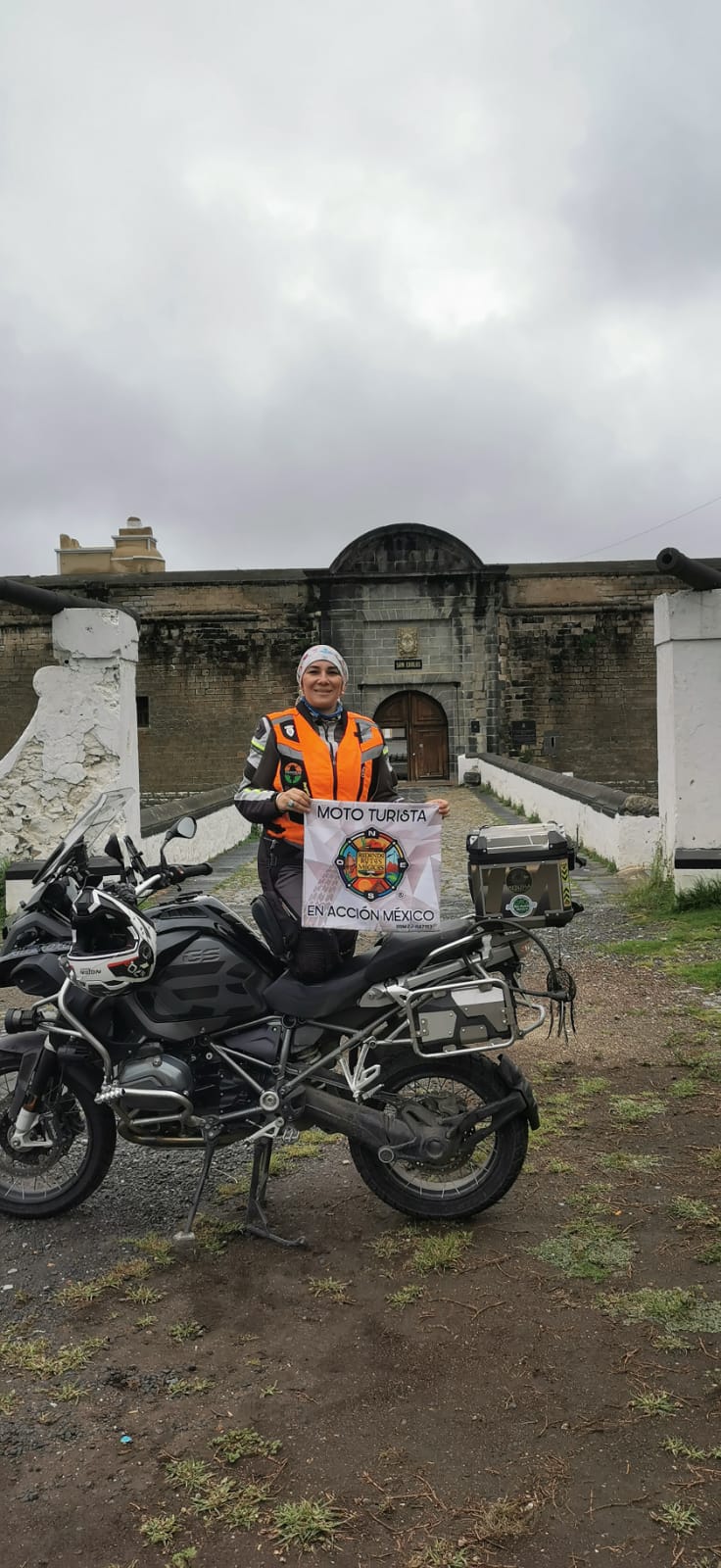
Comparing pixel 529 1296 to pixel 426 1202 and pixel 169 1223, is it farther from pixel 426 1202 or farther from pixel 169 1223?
pixel 169 1223

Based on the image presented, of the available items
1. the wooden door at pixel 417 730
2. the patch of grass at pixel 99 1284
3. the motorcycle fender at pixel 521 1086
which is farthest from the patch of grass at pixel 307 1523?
the wooden door at pixel 417 730

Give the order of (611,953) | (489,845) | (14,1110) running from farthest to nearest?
(611,953) → (14,1110) → (489,845)

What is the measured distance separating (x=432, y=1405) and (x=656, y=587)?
2612 centimetres

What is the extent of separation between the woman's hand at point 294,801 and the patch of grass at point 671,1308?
160 cm

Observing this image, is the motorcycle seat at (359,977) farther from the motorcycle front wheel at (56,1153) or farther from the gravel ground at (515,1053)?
the gravel ground at (515,1053)

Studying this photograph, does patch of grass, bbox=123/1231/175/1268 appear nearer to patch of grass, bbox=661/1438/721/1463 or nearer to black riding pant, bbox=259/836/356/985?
black riding pant, bbox=259/836/356/985

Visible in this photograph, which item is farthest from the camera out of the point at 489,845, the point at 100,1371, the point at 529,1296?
the point at 489,845

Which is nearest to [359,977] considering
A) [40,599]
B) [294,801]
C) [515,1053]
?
[294,801]

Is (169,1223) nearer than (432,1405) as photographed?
No

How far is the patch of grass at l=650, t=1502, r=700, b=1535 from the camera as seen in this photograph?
212 centimetres

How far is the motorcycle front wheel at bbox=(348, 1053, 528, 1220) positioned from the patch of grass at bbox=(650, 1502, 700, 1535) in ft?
4.06

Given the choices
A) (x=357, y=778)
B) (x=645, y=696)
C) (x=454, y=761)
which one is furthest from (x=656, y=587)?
(x=357, y=778)

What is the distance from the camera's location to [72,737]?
855 centimetres

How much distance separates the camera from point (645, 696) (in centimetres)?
2683
